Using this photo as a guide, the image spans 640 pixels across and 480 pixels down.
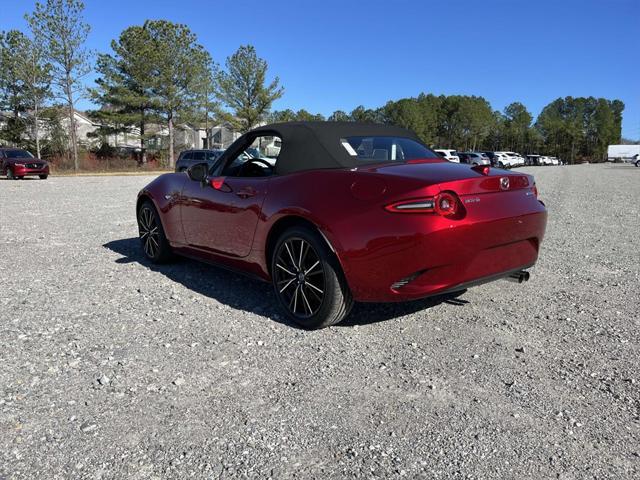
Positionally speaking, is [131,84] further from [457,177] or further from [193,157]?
[457,177]

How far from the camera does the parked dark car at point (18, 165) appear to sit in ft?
81.8

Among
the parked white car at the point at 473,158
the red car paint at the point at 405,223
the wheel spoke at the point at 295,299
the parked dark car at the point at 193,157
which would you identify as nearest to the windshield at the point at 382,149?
the red car paint at the point at 405,223

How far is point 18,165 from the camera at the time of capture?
24.8m

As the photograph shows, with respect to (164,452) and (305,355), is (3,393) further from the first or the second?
(305,355)

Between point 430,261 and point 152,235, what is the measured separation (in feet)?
11.8

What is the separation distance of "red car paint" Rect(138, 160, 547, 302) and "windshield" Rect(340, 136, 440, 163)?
29cm

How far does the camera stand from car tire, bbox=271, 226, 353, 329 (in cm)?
351

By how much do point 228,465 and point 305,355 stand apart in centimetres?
119

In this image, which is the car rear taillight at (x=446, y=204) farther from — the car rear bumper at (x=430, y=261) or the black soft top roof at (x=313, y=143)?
the black soft top roof at (x=313, y=143)

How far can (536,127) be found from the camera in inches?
4424

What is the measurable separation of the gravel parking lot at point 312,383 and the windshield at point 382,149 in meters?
1.21

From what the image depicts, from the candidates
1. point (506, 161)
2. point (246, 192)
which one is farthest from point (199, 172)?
point (506, 161)

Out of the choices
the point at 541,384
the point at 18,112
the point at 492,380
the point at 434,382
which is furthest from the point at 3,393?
the point at 18,112

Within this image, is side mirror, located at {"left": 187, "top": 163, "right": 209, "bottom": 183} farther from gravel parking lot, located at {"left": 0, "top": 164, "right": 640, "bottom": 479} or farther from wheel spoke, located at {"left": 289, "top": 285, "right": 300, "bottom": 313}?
wheel spoke, located at {"left": 289, "top": 285, "right": 300, "bottom": 313}
